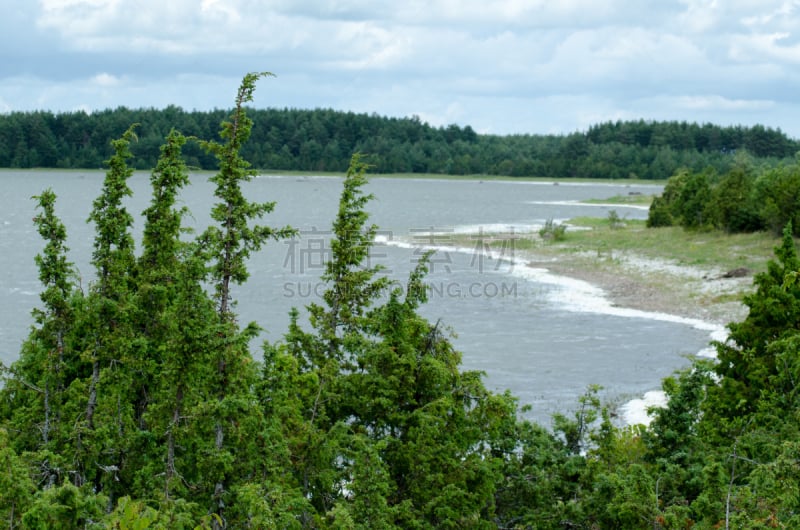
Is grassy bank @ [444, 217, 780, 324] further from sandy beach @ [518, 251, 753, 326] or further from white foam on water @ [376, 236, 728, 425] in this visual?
white foam on water @ [376, 236, 728, 425]

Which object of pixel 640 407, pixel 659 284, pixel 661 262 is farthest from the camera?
pixel 661 262

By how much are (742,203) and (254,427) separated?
53658 mm

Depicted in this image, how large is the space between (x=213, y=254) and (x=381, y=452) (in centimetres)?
352

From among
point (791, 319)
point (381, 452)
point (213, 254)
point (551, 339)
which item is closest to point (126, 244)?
point (213, 254)

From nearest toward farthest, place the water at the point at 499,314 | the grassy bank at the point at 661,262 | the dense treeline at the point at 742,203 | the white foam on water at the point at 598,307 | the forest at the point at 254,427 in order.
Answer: the forest at the point at 254,427 → the white foam on water at the point at 598,307 → the water at the point at 499,314 → the grassy bank at the point at 661,262 → the dense treeline at the point at 742,203

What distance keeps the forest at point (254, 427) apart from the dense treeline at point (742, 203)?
41858 mm

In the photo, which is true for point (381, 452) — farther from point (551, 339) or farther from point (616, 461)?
Answer: point (551, 339)

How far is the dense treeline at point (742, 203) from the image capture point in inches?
2116

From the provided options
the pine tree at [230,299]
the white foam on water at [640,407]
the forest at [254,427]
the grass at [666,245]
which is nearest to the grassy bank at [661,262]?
the grass at [666,245]

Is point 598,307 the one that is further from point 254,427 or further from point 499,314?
point 254,427

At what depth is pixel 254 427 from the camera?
10.7 meters

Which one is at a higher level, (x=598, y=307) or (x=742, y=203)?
(x=742, y=203)

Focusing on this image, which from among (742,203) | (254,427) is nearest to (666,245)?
(742,203)

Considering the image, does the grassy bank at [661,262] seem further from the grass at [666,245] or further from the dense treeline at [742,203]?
the dense treeline at [742,203]
